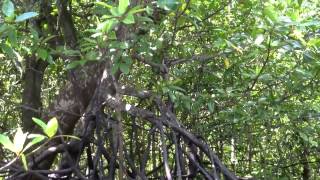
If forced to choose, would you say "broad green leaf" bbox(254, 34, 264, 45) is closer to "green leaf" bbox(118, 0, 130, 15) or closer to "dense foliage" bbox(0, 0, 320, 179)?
"dense foliage" bbox(0, 0, 320, 179)

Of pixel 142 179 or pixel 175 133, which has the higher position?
pixel 175 133

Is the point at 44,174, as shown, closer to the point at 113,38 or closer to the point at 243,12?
the point at 113,38

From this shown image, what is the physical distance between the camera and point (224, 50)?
7.79 feet

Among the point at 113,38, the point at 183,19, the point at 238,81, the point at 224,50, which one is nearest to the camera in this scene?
the point at 113,38

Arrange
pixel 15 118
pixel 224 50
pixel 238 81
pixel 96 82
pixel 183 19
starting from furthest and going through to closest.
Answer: pixel 15 118 → pixel 238 81 → pixel 96 82 → pixel 224 50 → pixel 183 19

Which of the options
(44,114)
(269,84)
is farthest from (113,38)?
(269,84)

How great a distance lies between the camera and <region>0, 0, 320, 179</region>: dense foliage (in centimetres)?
206

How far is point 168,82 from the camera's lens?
2193 mm

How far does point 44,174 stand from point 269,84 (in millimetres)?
1360

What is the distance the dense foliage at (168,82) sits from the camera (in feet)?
6.75

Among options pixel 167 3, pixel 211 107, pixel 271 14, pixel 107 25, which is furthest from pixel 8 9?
pixel 211 107

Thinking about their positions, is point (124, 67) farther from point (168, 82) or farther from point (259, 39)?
point (259, 39)

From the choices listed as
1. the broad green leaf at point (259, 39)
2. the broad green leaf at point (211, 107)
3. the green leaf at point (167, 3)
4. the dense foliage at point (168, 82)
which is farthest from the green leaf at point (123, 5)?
the broad green leaf at point (211, 107)

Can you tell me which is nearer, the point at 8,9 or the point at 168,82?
the point at 8,9
